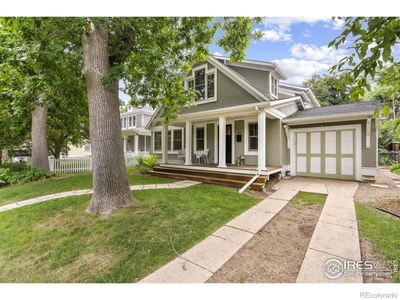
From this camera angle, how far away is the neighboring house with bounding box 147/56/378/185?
751 centimetres

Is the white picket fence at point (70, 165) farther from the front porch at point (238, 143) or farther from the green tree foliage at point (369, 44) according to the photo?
the green tree foliage at point (369, 44)

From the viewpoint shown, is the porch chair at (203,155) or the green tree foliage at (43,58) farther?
the porch chair at (203,155)

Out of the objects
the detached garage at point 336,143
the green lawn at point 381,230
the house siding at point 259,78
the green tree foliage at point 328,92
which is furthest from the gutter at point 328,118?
the green tree foliage at point 328,92

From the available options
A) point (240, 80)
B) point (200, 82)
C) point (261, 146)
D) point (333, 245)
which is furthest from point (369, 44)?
point (200, 82)

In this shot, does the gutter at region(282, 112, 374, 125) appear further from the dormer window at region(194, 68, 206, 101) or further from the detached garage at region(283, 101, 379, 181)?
the dormer window at region(194, 68, 206, 101)

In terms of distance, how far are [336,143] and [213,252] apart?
8138 millimetres

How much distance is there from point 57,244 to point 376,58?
198 inches

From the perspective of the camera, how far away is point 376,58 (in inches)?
75.5

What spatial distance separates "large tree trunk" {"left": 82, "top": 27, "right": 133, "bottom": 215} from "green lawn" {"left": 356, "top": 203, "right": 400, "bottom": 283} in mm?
4825

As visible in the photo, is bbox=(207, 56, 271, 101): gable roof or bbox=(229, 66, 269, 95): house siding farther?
bbox=(229, 66, 269, 95): house siding

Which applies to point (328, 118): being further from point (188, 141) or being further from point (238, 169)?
point (188, 141)

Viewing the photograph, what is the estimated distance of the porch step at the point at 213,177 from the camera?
6702 millimetres

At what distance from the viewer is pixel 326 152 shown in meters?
8.45

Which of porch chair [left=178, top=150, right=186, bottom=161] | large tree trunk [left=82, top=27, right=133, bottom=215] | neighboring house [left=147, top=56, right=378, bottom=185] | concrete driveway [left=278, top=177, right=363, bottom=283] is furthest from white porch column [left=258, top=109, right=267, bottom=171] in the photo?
porch chair [left=178, top=150, right=186, bottom=161]
